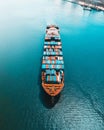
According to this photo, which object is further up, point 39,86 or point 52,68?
point 52,68

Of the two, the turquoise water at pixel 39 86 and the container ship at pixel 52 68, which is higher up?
the container ship at pixel 52 68

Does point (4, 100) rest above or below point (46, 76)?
below

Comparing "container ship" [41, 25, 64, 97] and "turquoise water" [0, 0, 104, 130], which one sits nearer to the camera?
"turquoise water" [0, 0, 104, 130]

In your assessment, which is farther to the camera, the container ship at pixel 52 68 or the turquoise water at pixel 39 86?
the container ship at pixel 52 68

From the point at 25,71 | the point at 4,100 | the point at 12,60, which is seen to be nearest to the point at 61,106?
the point at 4,100

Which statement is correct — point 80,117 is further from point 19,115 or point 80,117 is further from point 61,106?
point 19,115
